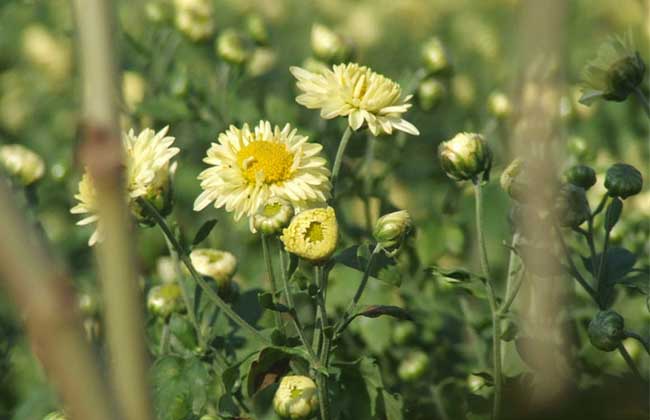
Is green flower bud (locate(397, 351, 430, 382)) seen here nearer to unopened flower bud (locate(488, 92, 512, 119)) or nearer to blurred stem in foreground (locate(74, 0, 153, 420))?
unopened flower bud (locate(488, 92, 512, 119))

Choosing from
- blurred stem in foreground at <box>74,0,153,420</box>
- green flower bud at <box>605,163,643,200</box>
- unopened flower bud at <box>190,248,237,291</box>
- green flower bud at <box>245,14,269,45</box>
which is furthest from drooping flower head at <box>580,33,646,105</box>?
blurred stem in foreground at <box>74,0,153,420</box>

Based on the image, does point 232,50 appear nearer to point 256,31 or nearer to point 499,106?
point 256,31

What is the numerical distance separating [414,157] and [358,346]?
146 cm

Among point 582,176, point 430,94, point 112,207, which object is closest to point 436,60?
point 430,94

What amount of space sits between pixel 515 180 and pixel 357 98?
0.23 m

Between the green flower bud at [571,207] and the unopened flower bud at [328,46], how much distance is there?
0.79 meters

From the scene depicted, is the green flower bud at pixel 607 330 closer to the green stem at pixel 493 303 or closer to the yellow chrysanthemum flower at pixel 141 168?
the green stem at pixel 493 303

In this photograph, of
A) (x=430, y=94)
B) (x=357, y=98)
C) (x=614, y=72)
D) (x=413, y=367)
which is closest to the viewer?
(x=357, y=98)

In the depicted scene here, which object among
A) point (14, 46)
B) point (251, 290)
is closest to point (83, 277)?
point (251, 290)

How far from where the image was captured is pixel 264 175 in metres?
1.38

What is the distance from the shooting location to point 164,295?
5.30ft

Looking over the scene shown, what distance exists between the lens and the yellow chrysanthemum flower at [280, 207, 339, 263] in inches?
50.9

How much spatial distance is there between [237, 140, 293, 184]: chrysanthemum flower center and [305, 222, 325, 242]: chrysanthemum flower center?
0.10 meters

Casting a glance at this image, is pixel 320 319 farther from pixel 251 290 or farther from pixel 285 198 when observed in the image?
pixel 251 290
